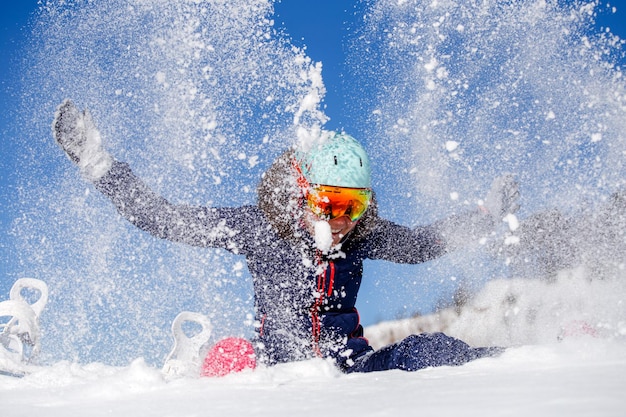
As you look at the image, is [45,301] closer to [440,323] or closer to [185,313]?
[185,313]

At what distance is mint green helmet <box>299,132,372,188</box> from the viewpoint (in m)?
3.79

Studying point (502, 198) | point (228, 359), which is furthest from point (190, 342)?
point (502, 198)

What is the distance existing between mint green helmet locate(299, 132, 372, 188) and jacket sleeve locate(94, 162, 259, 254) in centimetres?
82

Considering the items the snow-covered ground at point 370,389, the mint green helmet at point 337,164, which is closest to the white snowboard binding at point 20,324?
the snow-covered ground at point 370,389

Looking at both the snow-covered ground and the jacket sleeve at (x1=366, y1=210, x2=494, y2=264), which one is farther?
the jacket sleeve at (x1=366, y1=210, x2=494, y2=264)

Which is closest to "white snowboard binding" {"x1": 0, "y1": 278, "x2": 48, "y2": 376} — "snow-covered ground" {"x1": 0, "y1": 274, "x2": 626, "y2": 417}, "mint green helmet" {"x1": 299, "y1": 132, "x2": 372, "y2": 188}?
"snow-covered ground" {"x1": 0, "y1": 274, "x2": 626, "y2": 417}

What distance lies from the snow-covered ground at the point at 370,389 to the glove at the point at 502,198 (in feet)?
4.81

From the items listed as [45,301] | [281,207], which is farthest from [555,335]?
[45,301]

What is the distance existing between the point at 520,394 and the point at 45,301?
4.20 m

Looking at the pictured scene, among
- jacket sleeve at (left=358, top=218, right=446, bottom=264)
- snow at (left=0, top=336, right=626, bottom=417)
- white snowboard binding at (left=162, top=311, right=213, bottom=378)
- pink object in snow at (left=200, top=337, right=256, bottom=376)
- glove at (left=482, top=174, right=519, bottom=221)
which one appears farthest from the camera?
glove at (left=482, top=174, right=519, bottom=221)

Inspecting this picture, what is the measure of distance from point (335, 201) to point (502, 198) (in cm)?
190

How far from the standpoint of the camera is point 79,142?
416 cm

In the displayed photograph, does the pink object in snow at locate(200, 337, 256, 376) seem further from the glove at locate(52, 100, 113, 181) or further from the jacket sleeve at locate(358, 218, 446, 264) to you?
the glove at locate(52, 100, 113, 181)

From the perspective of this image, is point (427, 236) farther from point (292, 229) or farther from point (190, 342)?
point (190, 342)
